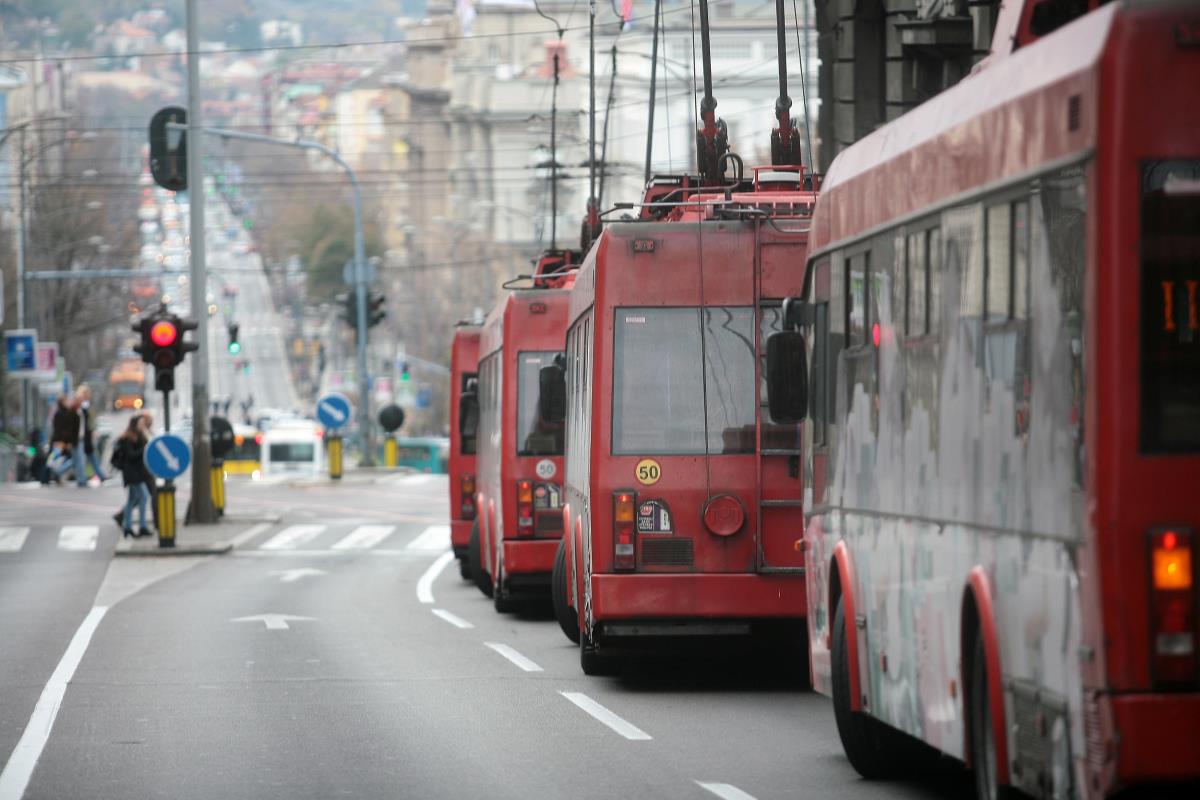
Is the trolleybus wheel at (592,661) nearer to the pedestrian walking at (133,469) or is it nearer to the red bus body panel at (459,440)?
the red bus body panel at (459,440)

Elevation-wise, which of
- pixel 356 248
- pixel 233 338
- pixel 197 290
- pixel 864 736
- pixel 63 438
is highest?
pixel 356 248

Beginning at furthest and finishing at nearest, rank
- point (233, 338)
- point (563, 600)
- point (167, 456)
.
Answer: point (233, 338)
point (167, 456)
point (563, 600)

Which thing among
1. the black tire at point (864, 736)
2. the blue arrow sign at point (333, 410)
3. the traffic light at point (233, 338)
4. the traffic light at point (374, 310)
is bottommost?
the black tire at point (864, 736)

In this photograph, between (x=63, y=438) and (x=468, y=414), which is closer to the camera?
(x=468, y=414)

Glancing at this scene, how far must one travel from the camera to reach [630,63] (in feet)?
341

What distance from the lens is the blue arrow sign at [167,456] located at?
30.2 meters

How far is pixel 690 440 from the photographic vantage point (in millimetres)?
14641

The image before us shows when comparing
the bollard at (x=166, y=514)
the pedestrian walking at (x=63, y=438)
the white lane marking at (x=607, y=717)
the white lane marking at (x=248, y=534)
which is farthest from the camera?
the pedestrian walking at (x=63, y=438)

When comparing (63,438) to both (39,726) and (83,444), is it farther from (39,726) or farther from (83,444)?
(39,726)

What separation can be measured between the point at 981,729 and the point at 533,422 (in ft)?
41.3

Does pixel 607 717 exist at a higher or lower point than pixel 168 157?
lower

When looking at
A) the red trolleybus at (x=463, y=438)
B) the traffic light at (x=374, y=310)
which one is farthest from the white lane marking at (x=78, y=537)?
the traffic light at (x=374, y=310)

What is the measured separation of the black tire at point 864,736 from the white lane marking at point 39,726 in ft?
11.4

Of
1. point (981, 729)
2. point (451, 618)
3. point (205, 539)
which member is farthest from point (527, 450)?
point (205, 539)
